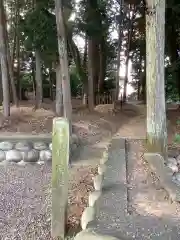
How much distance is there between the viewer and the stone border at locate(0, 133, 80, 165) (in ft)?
22.9

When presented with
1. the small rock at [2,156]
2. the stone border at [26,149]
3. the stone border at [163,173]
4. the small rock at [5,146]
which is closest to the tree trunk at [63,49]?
the stone border at [26,149]

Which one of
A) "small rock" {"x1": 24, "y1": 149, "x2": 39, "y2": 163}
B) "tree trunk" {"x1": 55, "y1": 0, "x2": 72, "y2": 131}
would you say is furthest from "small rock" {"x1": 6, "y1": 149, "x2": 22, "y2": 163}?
"tree trunk" {"x1": 55, "y1": 0, "x2": 72, "y2": 131}

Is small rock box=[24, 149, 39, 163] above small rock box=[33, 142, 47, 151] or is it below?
below

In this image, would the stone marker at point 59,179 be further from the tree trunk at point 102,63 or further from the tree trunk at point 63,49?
the tree trunk at point 102,63

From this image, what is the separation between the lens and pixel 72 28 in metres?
9.11

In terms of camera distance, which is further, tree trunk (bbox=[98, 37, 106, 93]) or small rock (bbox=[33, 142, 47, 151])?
tree trunk (bbox=[98, 37, 106, 93])

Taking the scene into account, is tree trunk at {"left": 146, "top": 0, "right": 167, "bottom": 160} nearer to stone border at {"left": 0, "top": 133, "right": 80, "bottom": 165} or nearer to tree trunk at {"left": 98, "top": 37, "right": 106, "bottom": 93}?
stone border at {"left": 0, "top": 133, "right": 80, "bottom": 165}

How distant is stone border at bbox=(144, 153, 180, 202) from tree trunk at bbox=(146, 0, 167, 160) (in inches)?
11.9

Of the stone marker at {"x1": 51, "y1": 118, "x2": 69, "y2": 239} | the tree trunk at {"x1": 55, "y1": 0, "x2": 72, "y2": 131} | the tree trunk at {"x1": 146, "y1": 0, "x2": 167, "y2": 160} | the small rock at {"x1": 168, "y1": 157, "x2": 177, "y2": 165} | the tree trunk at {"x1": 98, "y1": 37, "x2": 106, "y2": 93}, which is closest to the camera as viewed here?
the stone marker at {"x1": 51, "y1": 118, "x2": 69, "y2": 239}

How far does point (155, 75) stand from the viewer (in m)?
5.98

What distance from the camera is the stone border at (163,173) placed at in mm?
4250

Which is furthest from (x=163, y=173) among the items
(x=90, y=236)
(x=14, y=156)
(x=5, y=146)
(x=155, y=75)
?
(x=5, y=146)

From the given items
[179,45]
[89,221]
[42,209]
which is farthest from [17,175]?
[179,45]

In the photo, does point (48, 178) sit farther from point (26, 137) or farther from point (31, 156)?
point (26, 137)
